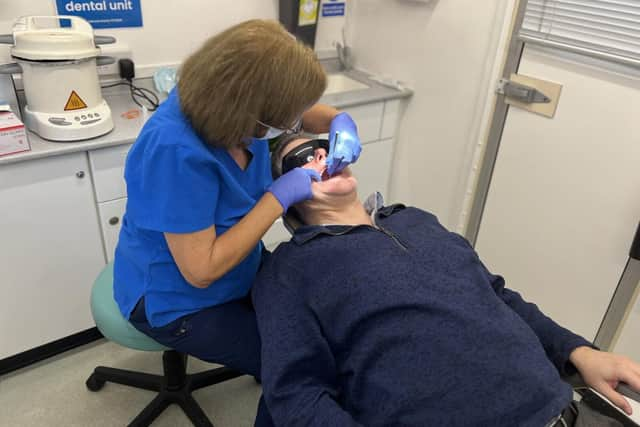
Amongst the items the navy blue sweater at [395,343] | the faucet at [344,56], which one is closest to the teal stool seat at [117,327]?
the navy blue sweater at [395,343]

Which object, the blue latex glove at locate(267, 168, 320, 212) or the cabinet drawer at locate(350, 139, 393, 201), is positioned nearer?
the blue latex glove at locate(267, 168, 320, 212)

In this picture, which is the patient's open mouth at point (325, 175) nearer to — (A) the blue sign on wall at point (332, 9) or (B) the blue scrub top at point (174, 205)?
(B) the blue scrub top at point (174, 205)

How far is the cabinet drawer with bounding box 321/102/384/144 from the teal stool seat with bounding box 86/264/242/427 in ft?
3.95

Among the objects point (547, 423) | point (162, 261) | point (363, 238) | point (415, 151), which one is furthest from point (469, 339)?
point (415, 151)

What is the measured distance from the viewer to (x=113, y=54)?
2.01 m

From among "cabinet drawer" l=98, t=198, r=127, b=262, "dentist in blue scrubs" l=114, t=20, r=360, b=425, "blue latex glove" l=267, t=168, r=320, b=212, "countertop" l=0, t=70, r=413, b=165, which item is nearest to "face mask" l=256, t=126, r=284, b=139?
"dentist in blue scrubs" l=114, t=20, r=360, b=425

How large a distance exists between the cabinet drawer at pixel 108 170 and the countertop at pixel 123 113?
3 cm

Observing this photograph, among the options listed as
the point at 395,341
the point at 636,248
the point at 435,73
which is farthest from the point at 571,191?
the point at 395,341

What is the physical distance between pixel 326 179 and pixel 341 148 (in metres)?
0.09

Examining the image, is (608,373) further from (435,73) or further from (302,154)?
(435,73)

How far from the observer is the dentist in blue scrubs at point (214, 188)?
1.00 metres

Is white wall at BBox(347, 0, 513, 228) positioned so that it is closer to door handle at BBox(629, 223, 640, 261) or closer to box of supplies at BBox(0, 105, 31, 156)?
door handle at BBox(629, 223, 640, 261)

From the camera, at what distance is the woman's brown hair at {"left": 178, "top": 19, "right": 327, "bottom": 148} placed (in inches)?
38.8

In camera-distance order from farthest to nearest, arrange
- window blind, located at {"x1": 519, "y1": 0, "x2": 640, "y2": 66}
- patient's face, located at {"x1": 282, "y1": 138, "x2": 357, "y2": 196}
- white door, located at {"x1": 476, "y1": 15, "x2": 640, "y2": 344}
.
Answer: white door, located at {"x1": 476, "y1": 15, "x2": 640, "y2": 344}
window blind, located at {"x1": 519, "y1": 0, "x2": 640, "y2": 66}
patient's face, located at {"x1": 282, "y1": 138, "x2": 357, "y2": 196}
